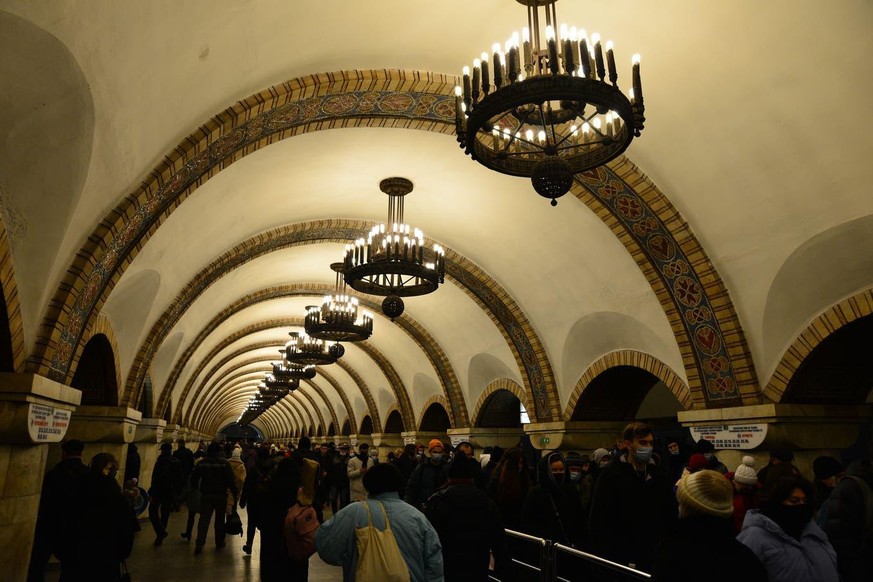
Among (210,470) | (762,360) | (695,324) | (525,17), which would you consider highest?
(525,17)

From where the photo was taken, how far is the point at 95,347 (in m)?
8.58

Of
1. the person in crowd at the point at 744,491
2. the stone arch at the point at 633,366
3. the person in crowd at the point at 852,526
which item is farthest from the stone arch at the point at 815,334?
the person in crowd at the point at 744,491

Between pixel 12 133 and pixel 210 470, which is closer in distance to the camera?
pixel 12 133

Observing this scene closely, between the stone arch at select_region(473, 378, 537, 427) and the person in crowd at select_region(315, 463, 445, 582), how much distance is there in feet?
29.0

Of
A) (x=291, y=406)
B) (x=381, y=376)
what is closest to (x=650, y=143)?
(x=381, y=376)

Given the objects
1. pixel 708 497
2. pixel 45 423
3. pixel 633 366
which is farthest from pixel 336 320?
pixel 708 497

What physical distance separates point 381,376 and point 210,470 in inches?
489

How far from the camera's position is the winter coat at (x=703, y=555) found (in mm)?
2123

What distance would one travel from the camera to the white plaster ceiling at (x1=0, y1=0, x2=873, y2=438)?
4.24 metres

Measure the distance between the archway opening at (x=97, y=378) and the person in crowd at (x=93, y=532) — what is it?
4956mm

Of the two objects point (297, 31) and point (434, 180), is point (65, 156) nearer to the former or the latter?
point (297, 31)

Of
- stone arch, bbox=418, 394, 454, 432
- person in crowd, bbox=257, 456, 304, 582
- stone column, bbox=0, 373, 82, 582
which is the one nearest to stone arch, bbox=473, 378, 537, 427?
stone arch, bbox=418, 394, 454, 432

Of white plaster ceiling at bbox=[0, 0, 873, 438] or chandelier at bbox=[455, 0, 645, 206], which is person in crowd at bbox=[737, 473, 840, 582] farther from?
white plaster ceiling at bbox=[0, 0, 873, 438]

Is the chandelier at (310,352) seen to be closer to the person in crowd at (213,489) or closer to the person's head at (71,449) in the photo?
the person in crowd at (213,489)
